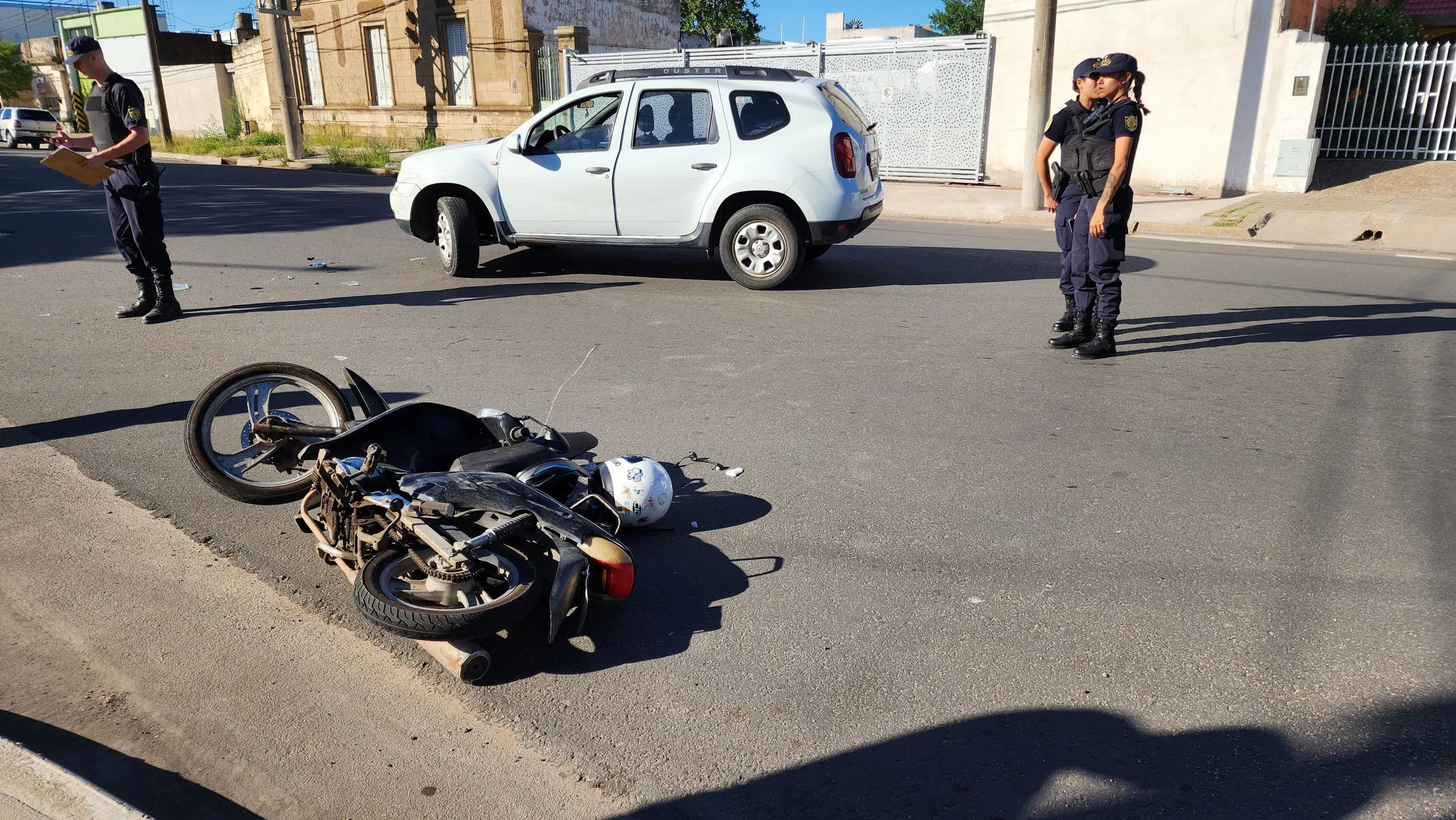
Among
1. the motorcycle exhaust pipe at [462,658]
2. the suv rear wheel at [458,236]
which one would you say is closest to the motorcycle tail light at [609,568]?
the motorcycle exhaust pipe at [462,658]

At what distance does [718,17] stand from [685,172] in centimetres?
4656

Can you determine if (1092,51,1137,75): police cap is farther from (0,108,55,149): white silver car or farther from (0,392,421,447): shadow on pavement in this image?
(0,108,55,149): white silver car

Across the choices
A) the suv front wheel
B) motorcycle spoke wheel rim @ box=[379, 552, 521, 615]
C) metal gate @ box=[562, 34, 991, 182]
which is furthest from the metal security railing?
motorcycle spoke wheel rim @ box=[379, 552, 521, 615]

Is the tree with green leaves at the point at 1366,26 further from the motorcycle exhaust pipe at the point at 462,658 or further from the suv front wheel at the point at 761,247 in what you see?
the motorcycle exhaust pipe at the point at 462,658

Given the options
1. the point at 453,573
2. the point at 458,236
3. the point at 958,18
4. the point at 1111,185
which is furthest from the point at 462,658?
the point at 958,18

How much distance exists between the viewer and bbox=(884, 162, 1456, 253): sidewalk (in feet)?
38.4

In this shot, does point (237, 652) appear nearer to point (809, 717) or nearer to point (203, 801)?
point (203, 801)

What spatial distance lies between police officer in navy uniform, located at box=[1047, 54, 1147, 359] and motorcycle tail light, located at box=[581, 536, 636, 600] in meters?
4.28

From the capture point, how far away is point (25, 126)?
3831cm

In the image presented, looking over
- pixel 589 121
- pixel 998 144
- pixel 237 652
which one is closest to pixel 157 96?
pixel 998 144

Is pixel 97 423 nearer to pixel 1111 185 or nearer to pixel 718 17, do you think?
pixel 1111 185

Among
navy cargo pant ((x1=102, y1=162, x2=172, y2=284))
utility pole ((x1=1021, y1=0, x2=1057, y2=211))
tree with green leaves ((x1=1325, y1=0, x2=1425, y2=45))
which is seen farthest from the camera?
tree with green leaves ((x1=1325, y1=0, x2=1425, y2=45))

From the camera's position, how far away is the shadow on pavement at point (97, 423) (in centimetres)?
517

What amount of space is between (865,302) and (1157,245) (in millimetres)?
5224
